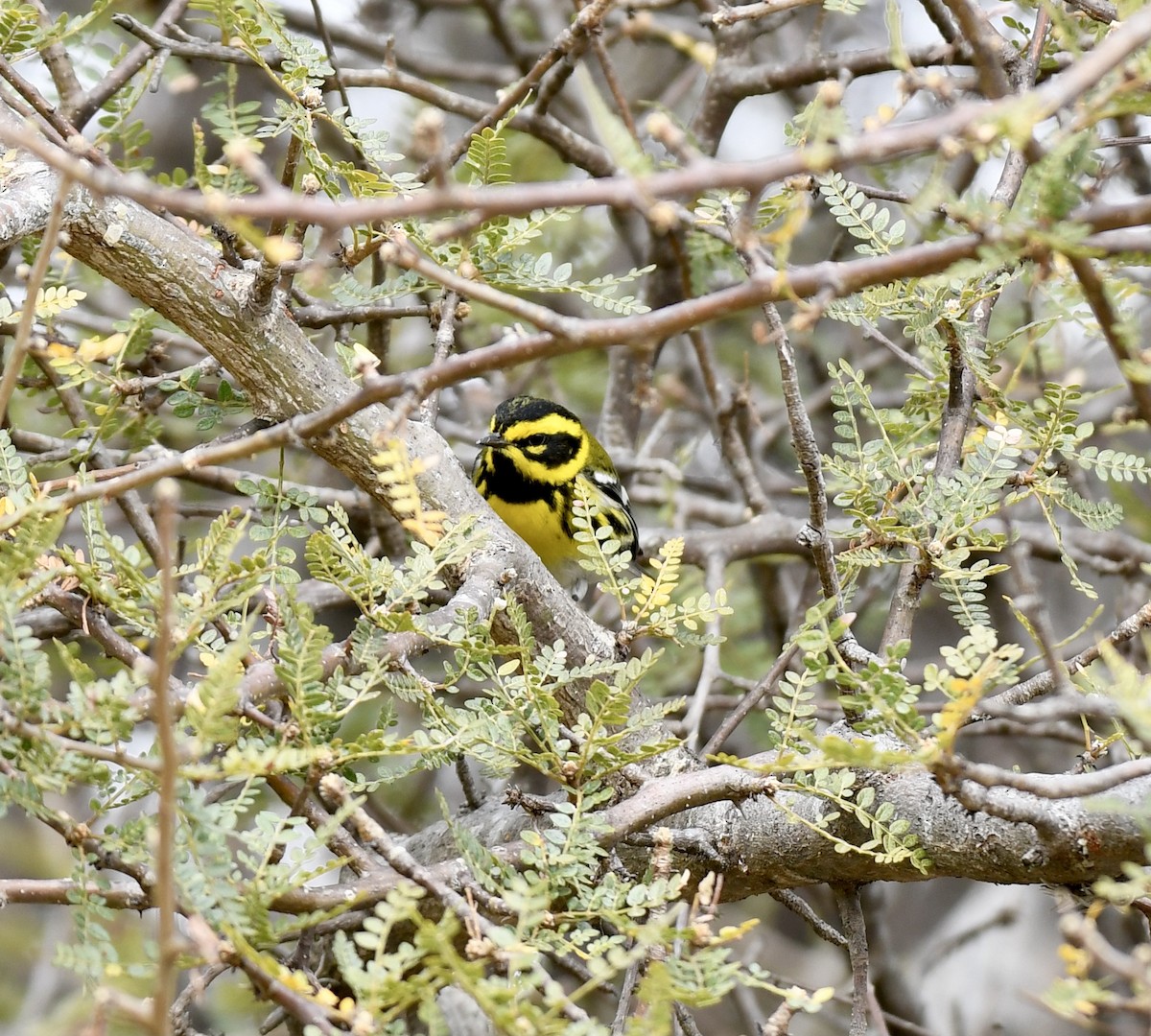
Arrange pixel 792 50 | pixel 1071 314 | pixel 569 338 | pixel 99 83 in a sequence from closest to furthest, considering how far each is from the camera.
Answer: pixel 569 338 < pixel 1071 314 < pixel 99 83 < pixel 792 50

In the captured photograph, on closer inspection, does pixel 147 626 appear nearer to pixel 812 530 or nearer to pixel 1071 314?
pixel 812 530

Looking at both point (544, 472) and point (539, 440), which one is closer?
point (539, 440)

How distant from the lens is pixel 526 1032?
1.30 meters

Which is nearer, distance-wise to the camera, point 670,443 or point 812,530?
point 812,530

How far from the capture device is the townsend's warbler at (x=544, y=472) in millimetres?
4148

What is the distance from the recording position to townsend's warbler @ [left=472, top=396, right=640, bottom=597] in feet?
13.6

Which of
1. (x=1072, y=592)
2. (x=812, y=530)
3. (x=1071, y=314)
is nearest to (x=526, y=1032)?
(x=812, y=530)

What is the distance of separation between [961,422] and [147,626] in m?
1.53

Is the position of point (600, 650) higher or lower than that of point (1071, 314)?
lower

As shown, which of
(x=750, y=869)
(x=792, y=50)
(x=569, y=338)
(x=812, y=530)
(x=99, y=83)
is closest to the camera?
(x=569, y=338)

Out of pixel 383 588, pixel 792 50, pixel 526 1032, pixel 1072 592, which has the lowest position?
pixel 1072 592

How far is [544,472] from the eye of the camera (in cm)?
434

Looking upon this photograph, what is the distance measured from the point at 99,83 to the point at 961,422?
2.07 meters

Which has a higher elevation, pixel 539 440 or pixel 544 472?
pixel 539 440
